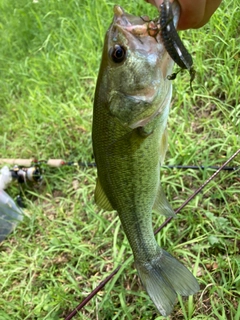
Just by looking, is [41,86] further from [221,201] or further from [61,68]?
[221,201]

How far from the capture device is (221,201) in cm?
276

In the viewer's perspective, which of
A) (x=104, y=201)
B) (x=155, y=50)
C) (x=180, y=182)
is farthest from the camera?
(x=180, y=182)

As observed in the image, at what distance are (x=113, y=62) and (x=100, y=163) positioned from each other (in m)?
0.47

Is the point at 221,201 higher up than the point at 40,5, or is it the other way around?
the point at 40,5

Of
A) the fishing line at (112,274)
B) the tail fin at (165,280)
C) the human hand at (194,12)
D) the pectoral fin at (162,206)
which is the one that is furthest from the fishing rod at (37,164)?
the human hand at (194,12)

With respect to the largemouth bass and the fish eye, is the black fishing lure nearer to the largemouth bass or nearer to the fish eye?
the largemouth bass

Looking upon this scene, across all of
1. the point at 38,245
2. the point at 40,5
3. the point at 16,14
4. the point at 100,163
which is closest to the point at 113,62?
the point at 100,163

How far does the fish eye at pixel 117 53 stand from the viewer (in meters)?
1.55

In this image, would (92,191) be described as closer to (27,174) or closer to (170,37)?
(27,174)

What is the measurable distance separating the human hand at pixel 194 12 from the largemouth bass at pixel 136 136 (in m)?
0.05

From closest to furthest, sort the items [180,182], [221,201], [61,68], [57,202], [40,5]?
[221,201] < [180,182] < [57,202] < [61,68] < [40,5]

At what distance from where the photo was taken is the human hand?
1.44 m

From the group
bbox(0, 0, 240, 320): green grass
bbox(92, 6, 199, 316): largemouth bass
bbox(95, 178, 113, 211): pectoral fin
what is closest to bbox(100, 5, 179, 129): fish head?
bbox(92, 6, 199, 316): largemouth bass

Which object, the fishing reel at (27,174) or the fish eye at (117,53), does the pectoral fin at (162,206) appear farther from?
the fishing reel at (27,174)
